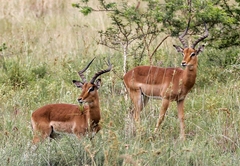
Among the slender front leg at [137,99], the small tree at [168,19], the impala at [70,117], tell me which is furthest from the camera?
the small tree at [168,19]

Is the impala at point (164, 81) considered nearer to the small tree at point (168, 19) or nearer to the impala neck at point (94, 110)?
the small tree at point (168, 19)

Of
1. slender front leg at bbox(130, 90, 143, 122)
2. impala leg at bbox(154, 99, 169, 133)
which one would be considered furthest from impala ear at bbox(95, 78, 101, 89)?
slender front leg at bbox(130, 90, 143, 122)

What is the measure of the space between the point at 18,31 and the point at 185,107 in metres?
5.51

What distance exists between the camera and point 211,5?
849 cm

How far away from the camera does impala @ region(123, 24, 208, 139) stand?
7.38 meters

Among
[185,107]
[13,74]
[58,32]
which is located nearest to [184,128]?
[185,107]

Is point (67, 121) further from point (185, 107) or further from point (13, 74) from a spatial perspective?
point (13, 74)

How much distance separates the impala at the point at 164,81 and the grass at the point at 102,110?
0.16 meters

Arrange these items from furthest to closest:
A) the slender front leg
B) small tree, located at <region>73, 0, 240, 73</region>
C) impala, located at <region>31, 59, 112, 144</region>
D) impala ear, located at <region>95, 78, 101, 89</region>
→ small tree, located at <region>73, 0, 240, 73</region> → the slender front leg → impala ear, located at <region>95, 78, 101, 89</region> → impala, located at <region>31, 59, 112, 144</region>

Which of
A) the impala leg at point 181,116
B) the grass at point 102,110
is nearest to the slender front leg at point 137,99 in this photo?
the grass at point 102,110

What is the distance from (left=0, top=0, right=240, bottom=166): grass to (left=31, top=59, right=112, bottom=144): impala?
149 millimetres

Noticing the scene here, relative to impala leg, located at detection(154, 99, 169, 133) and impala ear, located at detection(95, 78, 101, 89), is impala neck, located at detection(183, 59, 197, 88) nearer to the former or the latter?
impala leg, located at detection(154, 99, 169, 133)

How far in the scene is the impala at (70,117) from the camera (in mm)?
6426

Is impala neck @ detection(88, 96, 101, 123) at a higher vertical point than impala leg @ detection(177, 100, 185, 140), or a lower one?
higher
